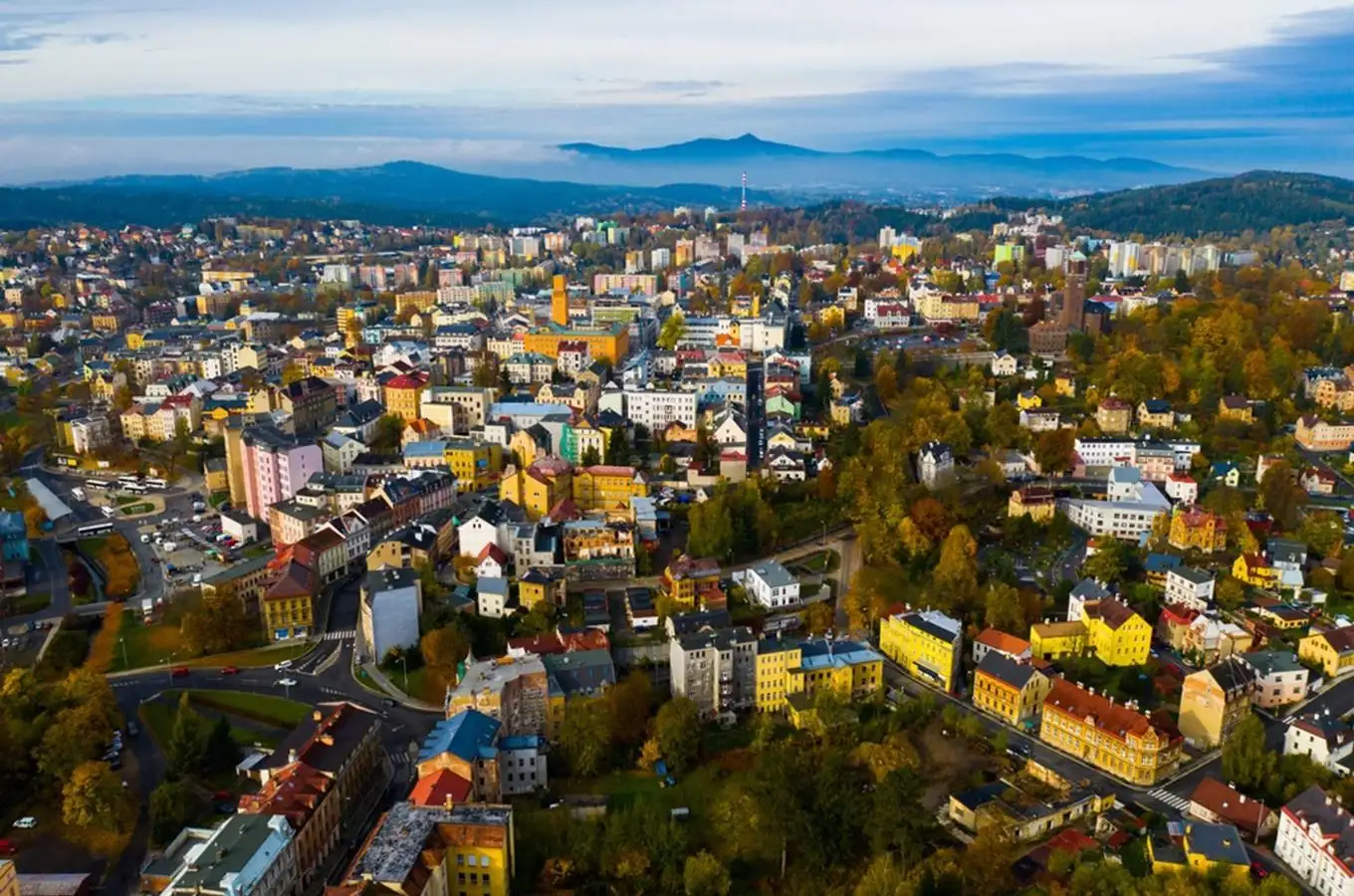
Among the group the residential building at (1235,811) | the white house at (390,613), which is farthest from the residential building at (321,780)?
the residential building at (1235,811)

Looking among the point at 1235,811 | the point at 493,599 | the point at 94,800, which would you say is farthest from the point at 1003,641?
the point at 94,800

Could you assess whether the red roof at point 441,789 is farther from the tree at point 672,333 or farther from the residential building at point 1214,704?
the tree at point 672,333

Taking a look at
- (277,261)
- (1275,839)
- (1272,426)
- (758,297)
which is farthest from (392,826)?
(277,261)

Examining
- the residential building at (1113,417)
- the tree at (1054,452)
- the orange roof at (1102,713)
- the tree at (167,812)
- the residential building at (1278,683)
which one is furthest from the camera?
Result: the residential building at (1113,417)

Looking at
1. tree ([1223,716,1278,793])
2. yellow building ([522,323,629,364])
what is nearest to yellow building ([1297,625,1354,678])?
tree ([1223,716,1278,793])

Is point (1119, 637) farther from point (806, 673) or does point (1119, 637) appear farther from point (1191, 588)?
point (806, 673)
